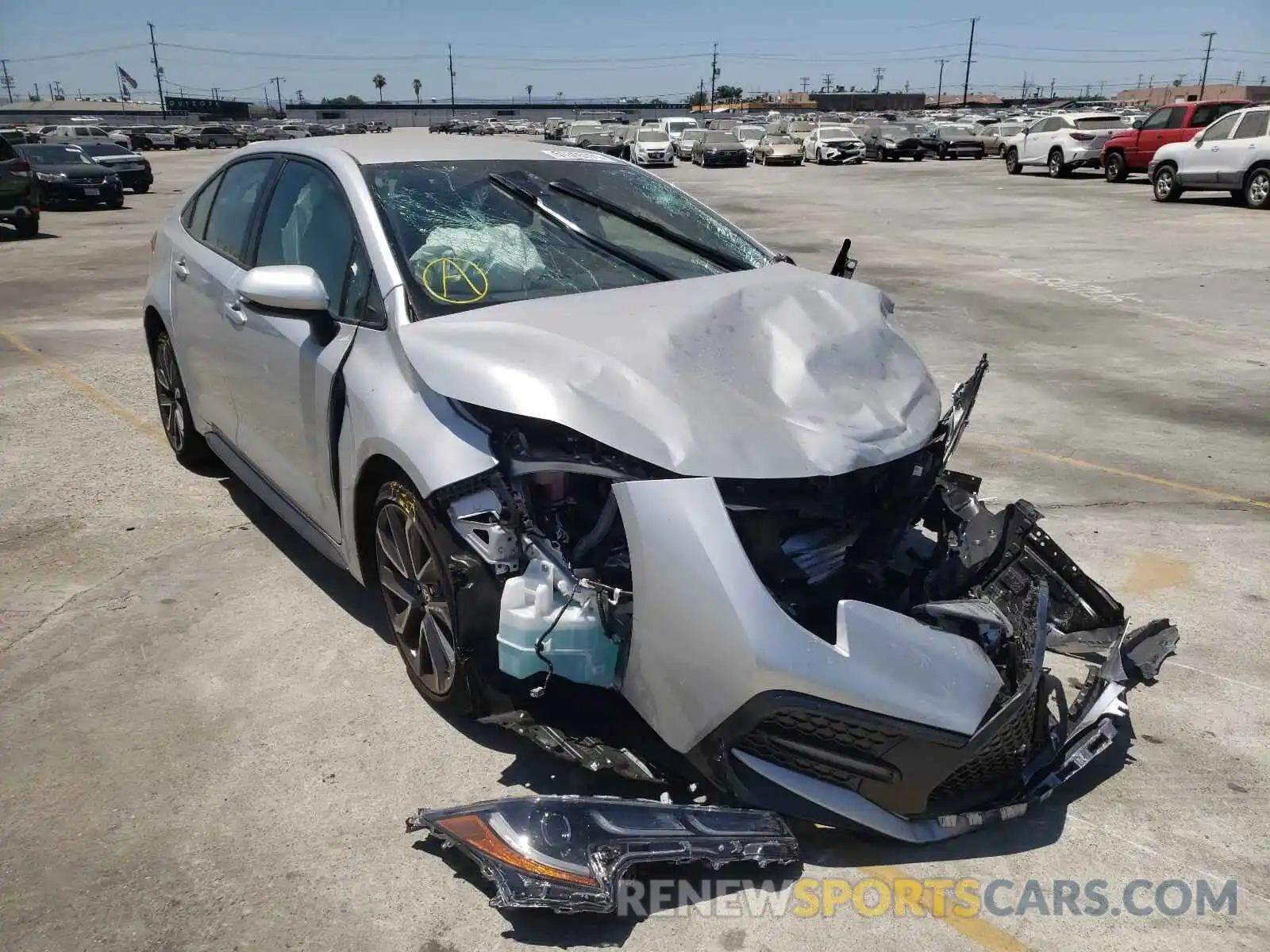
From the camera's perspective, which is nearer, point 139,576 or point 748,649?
point 748,649

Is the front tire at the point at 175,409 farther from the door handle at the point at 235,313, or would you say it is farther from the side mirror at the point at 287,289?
the side mirror at the point at 287,289

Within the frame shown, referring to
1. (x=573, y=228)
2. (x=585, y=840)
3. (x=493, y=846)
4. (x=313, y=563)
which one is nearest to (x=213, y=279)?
(x=313, y=563)

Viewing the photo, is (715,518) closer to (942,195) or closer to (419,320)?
(419,320)

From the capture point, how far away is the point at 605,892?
7.98ft

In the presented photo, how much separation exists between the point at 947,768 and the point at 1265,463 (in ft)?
14.6

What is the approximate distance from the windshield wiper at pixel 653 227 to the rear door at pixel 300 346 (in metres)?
0.90

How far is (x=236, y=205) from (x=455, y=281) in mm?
1785

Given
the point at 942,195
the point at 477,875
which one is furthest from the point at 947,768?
the point at 942,195

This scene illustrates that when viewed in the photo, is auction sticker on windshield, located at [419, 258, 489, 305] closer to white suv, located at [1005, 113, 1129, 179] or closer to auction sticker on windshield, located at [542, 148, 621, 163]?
auction sticker on windshield, located at [542, 148, 621, 163]

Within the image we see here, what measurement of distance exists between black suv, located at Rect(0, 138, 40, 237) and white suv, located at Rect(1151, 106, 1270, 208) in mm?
21046

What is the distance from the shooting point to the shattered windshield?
355 cm

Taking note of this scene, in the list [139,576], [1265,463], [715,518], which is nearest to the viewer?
[715,518]

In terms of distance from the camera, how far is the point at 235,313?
4227 mm

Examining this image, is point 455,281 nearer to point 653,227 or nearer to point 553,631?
point 653,227
